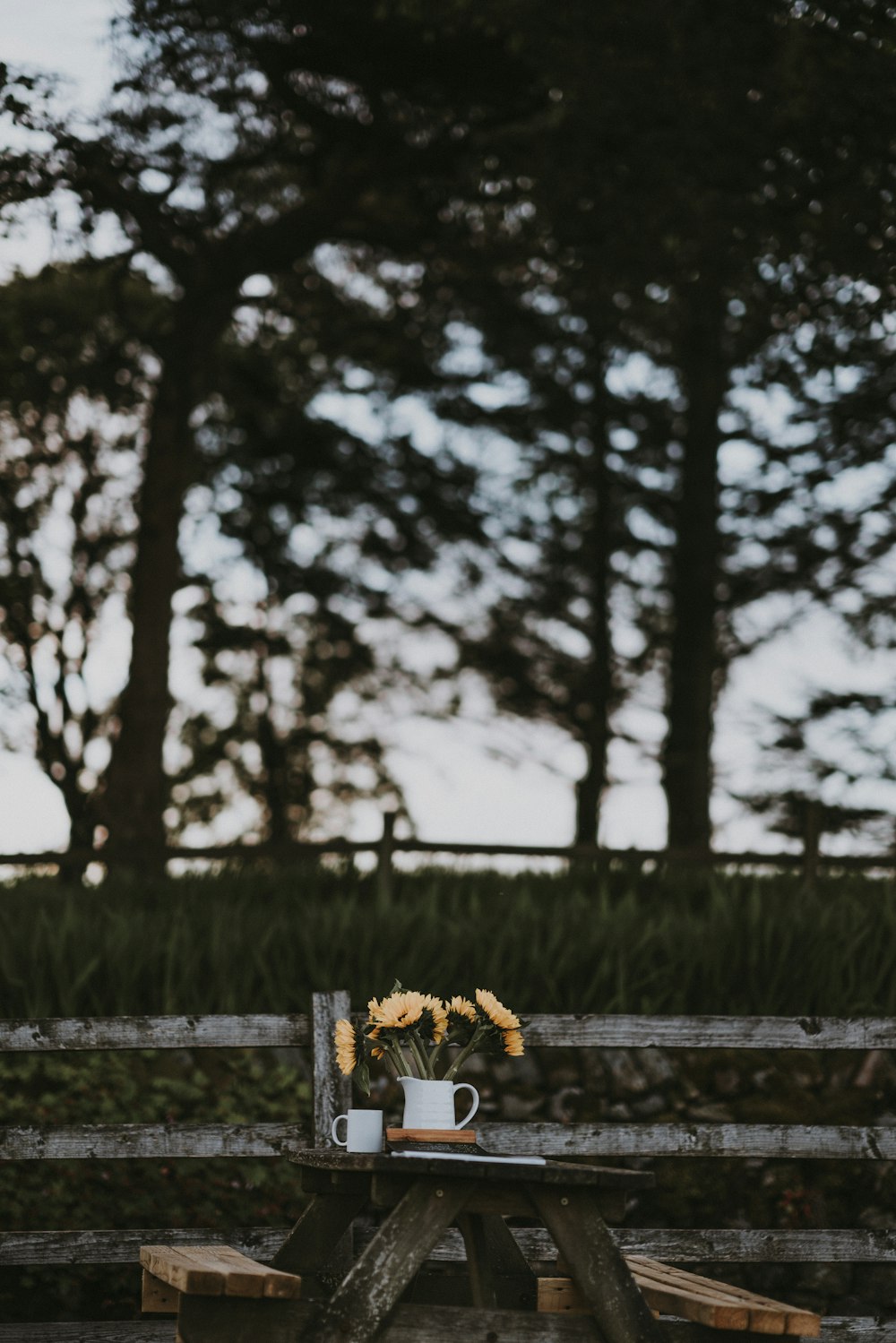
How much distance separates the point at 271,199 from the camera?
530 inches

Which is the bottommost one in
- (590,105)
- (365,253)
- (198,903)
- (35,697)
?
(198,903)

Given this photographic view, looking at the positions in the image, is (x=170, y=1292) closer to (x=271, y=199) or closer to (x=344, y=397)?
(x=271, y=199)

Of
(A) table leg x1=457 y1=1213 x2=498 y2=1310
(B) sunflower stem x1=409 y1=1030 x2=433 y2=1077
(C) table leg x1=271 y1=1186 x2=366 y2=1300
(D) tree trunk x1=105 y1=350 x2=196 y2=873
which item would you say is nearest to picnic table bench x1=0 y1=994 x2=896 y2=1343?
(C) table leg x1=271 y1=1186 x2=366 y2=1300

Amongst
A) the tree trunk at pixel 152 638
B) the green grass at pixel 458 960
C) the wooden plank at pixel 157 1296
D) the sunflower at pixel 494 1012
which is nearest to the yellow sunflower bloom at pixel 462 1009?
the sunflower at pixel 494 1012

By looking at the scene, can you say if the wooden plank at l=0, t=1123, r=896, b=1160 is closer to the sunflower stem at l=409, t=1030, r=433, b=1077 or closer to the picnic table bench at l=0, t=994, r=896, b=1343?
the picnic table bench at l=0, t=994, r=896, b=1343

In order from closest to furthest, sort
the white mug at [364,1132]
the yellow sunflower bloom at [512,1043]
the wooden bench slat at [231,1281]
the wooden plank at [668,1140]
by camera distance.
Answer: the wooden bench slat at [231,1281]
the white mug at [364,1132]
the yellow sunflower bloom at [512,1043]
the wooden plank at [668,1140]

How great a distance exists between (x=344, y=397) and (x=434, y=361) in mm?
1144

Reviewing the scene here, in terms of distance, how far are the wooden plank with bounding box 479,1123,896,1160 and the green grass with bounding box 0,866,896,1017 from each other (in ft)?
4.64

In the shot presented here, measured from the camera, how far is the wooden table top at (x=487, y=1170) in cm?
381

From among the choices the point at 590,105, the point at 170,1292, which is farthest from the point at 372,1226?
the point at 590,105

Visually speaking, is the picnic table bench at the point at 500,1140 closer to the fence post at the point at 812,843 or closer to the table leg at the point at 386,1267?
the table leg at the point at 386,1267

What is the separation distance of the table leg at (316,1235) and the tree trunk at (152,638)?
25.3ft

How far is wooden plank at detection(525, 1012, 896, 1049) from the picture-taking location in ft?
18.6

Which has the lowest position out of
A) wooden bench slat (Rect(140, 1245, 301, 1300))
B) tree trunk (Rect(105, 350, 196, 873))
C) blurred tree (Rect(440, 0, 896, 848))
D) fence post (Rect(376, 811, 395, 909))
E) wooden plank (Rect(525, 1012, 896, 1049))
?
wooden bench slat (Rect(140, 1245, 301, 1300))
